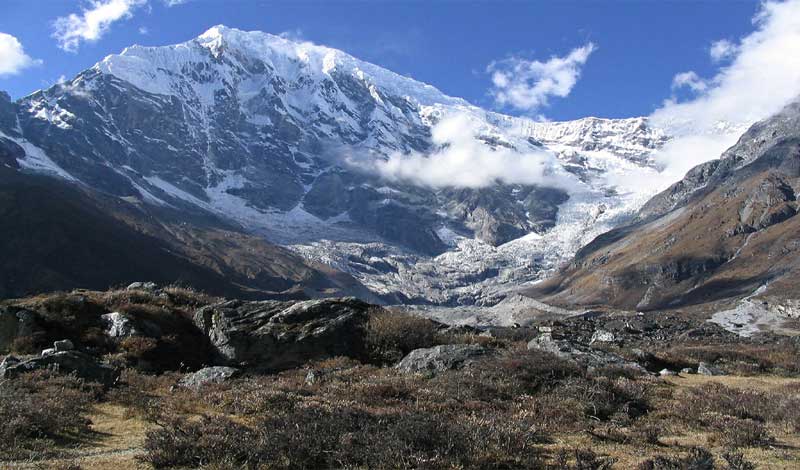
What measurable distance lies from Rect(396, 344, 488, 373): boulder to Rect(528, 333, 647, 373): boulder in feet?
12.4

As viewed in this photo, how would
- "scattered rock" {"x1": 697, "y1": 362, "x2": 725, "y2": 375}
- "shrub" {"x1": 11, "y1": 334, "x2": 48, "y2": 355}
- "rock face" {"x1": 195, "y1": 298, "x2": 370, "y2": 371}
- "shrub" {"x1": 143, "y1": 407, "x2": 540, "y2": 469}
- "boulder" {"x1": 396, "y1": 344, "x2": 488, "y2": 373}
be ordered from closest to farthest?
"shrub" {"x1": 143, "y1": 407, "x2": 540, "y2": 469}, "boulder" {"x1": 396, "y1": 344, "x2": 488, "y2": 373}, "shrub" {"x1": 11, "y1": 334, "x2": 48, "y2": 355}, "rock face" {"x1": 195, "y1": 298, "x2": 370, "y2": 371}, "scattered rock" {"x1": 697, "y1": 362, "x2": 725, "y2": 375}

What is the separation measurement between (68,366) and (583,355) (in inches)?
770

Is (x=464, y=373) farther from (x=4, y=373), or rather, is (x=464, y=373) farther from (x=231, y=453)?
(x=4, y=373)

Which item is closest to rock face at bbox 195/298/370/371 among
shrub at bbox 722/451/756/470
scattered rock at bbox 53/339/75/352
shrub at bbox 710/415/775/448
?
scattered rock at bbox 53/339/75/352

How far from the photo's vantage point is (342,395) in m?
19.1

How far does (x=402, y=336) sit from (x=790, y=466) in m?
18.2

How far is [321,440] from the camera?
13062 millimetres

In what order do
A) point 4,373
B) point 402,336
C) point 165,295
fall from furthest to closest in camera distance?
point 165,295, point 402,336, point 4,373

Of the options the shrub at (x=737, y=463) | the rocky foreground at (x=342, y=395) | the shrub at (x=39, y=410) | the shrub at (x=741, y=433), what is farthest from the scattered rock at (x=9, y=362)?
the shrub at (x=741, y=433)

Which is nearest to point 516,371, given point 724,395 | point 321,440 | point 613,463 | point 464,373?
point 464,373

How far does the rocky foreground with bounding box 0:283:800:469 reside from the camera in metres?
13.0

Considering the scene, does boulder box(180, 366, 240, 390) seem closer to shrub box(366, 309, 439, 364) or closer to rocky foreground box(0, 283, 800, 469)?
rocky foreground box(0, 283, 800, 469)

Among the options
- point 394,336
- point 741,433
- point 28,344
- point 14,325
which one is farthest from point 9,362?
point 741,433

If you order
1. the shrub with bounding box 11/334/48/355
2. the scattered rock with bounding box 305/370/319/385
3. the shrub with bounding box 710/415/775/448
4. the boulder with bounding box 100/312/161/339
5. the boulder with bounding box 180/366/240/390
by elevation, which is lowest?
the shrub with bounding box 710/415/775/448
